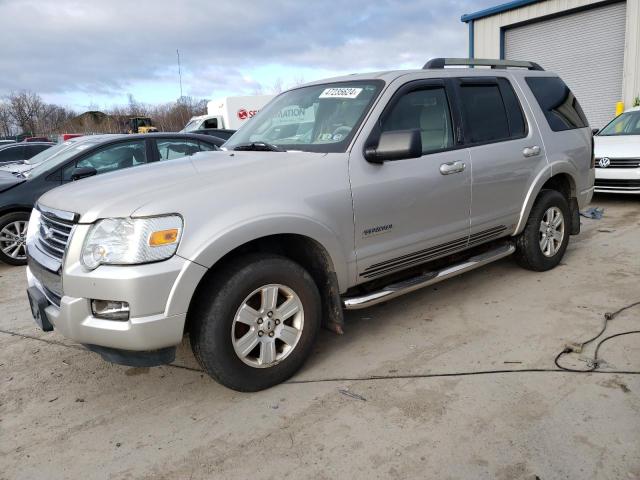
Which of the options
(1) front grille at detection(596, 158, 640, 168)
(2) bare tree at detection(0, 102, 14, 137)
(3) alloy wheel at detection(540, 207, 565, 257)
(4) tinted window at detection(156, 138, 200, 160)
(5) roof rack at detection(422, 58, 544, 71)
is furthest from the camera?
(2) bare tree at detection(0, 102, 14, 137)

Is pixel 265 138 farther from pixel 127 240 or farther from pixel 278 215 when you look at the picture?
pixel 127 240

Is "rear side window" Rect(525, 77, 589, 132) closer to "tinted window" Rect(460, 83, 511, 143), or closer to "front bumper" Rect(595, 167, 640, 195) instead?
"tinted window" Rect(460, 83, 511, 143)

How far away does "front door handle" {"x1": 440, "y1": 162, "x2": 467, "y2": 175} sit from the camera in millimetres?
3719

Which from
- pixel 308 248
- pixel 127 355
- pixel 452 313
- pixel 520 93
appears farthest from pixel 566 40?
pixel 127 355

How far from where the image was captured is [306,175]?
10.2 ft

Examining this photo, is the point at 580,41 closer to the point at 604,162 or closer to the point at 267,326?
the point at 604,162

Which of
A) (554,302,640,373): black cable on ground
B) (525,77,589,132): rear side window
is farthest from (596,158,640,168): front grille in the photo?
(554,302,640,373): black cable on ground

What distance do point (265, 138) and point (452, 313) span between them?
2009 millimetres

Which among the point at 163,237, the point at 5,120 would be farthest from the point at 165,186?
the point at 5,120

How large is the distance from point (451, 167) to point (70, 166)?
505cm

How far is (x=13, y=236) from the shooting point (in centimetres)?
639

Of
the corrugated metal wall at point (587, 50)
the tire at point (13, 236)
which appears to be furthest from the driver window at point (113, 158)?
the corrugated metal wall at point (587, 50)

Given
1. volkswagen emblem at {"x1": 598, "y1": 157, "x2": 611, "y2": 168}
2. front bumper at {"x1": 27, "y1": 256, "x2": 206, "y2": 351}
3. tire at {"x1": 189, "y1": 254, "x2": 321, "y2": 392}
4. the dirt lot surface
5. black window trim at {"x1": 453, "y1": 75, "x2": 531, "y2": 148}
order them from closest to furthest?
the dirt lot surface → front bumper at {"x1": 27, "y1": 256, "x2": 206, "y2": 351} → tire at {"x1": 189, "y1": 254, "x2": 321, "y2": 392} → black window trim at {"x1": 453, "y1": 75, "x2": 531, "y2": 148} → volkswagen emblem at {"x1": 598, "y1": 157, "x2": 611, "y2": 168}

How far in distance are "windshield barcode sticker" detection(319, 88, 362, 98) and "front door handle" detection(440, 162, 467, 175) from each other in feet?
2.66
